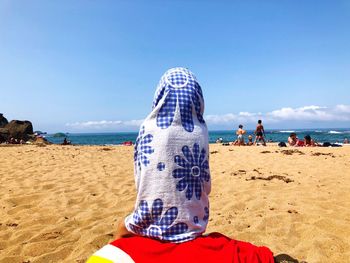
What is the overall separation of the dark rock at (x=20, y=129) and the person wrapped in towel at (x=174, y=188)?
35.3 m

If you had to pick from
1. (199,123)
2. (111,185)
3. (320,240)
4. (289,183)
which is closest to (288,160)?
(289,183)

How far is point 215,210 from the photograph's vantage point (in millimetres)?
5336

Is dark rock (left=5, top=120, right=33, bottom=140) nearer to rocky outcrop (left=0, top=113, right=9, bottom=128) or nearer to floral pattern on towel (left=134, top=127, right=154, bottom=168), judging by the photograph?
rocky outcrop (left=0, top=113, right=9, bottom=128)

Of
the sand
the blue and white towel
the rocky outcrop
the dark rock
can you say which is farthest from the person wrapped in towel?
the rocky outcrop

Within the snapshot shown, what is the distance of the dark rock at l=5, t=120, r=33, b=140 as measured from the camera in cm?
3437

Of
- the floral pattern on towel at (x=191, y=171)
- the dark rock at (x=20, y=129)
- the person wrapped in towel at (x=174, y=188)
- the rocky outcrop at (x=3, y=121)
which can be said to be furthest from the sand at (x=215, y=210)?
the rocky outcrop at (x=3, y=121)

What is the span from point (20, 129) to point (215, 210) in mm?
34774

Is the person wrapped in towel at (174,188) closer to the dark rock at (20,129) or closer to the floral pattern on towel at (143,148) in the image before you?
the floral pattern on towel at (143,148)

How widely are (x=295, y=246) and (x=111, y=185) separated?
4597 millimetres

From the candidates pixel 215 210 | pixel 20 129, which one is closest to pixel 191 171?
pixel 215 210

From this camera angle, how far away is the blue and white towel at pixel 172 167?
79.7 inches

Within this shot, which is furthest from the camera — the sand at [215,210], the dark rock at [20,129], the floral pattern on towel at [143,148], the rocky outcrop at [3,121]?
the rocky outcrop at [3,121]

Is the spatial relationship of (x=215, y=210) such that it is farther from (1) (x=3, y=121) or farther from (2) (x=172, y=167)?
(1) (x=3, y=121)

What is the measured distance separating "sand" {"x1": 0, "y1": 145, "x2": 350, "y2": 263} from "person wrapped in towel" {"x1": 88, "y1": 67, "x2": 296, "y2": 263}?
6.20 feet
